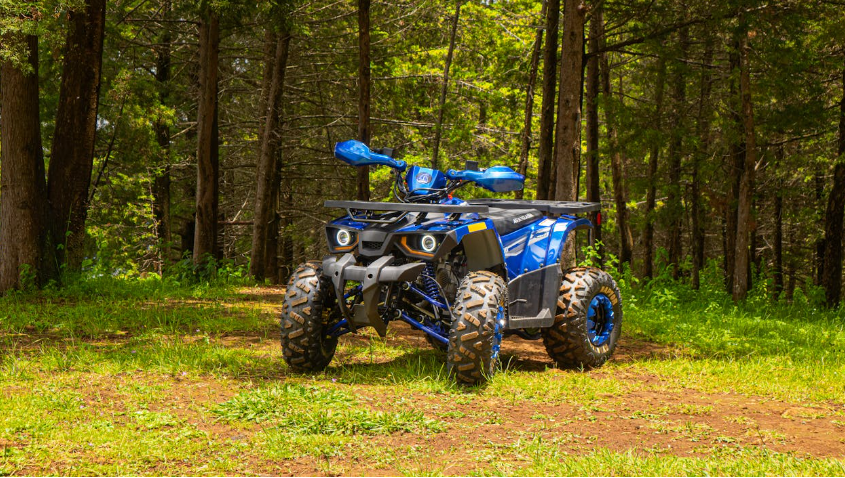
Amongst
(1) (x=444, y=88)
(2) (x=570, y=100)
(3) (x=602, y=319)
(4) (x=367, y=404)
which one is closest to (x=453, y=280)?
(4) (x=367, y=404)

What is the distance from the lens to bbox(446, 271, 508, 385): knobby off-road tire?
5.64 m

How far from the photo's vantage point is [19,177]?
1034cm

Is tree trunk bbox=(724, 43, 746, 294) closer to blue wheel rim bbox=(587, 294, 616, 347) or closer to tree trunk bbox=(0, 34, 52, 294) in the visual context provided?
blue wheel rim bbox=(587, 294, 616, 347)

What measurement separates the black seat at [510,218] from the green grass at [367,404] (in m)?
1.30

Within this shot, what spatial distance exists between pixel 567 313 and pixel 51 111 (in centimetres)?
1430

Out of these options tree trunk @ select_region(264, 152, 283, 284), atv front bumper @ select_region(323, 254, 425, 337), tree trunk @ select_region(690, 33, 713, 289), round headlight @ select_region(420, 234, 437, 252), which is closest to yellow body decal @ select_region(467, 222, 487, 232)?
round headlight @ select_region(420, 234, 437, 252)

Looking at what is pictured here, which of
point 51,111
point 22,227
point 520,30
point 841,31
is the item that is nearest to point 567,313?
point 22,227

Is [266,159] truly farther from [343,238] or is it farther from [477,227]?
[477,227]

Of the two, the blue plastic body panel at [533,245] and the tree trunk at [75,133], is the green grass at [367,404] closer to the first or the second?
the blue plastic body panel at [533,245]

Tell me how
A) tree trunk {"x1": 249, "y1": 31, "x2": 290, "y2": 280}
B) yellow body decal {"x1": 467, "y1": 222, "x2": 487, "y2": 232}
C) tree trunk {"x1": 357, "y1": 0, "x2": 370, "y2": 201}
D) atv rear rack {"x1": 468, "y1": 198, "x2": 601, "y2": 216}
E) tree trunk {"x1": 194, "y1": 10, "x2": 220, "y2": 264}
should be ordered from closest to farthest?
1. yellow body decal {"x1": 467, "y1": 222, "x2": 487, "y2": 232}
2. atv rear rack {"x1": 468, "y1": 198, "x2": 601, "y2": 216}
3. tree trunk {"x1": 194, "y1": 10, "x2": 220, "y2": 264}
4. tree trunk {"x1": 357, "y1": 0, "x2": 370, "y2": 201}
5. tree trunk {"x1": 249, "y1": 31, "x2": 290, "y2": 280}

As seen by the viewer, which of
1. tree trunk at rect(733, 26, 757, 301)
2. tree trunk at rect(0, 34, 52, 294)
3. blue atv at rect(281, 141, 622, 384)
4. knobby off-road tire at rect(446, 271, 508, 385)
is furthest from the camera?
tree trunk at rect(733, 26, 757, 301)

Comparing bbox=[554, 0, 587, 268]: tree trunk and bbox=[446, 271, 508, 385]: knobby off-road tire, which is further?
bbox=[554, 0, 587, 268]: tree trunk

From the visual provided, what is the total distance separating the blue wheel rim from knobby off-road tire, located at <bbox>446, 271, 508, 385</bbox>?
166cm

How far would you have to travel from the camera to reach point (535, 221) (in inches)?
276
